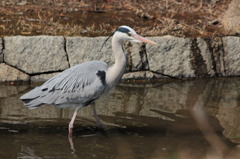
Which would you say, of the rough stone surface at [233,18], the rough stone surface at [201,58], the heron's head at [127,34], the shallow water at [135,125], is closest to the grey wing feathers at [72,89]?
the shallow water at [135,125]

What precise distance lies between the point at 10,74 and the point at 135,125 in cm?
283

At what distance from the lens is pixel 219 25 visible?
404 inches

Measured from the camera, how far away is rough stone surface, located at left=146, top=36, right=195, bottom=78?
879cm

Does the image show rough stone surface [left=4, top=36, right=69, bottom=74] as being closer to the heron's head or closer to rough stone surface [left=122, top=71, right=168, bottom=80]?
rough stone surface [left=122, top=71, right=168, bottom=80]

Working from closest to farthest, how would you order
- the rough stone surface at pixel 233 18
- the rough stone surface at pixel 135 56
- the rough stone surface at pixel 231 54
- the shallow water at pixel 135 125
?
the shallow water at pixel 135 125, the rough stone surface at pixel 135 56, the rough stone surface at pixel 231 54, the rough stone surface at pixel 233 18

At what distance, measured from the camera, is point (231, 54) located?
30.1ft

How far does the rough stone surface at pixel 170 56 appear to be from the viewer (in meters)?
8.79

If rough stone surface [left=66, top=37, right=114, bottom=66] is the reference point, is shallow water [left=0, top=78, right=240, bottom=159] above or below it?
below

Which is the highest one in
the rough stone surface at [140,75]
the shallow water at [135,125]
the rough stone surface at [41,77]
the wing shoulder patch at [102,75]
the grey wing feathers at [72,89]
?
the wing shoulder patch at [102,75]

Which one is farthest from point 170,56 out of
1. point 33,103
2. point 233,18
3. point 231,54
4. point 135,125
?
point 33,103

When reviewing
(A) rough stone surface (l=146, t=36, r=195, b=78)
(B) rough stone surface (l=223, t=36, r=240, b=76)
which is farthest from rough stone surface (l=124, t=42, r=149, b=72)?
(B) rough stone surface (l=223, t=36, r=240, b=76)

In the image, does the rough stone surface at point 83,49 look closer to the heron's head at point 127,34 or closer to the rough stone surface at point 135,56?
the rough stone surface at point 135,56

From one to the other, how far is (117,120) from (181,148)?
1298mm

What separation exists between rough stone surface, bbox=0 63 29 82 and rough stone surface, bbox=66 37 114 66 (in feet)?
2.84
